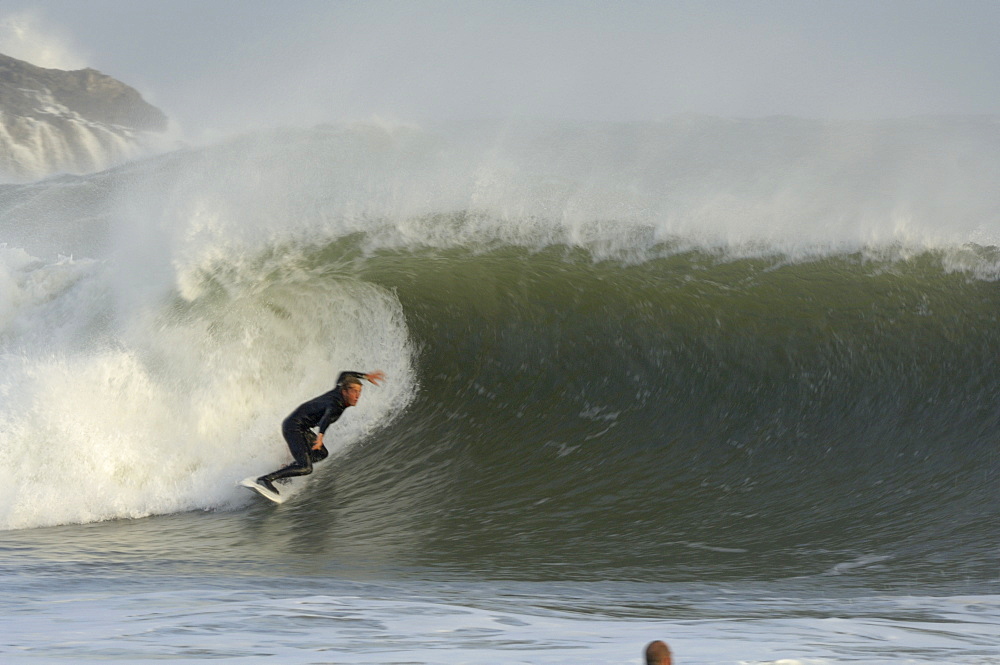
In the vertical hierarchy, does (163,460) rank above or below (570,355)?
below

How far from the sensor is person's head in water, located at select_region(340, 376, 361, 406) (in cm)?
697

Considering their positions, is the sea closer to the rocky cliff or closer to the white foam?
the white foam

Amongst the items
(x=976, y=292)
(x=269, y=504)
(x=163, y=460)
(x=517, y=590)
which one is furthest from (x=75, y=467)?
(x=976, y=292)

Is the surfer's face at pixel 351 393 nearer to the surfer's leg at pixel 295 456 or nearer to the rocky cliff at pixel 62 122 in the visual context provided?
the surfer's leg at pixel 295 456

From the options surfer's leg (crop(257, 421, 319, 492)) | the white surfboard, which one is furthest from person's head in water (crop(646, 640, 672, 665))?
the white surfboard

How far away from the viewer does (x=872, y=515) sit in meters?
6.11

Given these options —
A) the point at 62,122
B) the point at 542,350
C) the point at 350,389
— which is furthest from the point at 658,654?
the point at 62,122

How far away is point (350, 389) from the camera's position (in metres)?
6.99

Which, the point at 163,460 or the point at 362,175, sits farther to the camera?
the point at 362,175

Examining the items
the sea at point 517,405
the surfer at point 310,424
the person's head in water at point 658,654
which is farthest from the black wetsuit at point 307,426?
the person's head in water at point 658,654

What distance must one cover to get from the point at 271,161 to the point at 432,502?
182 inches

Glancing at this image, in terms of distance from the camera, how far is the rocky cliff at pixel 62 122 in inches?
3492

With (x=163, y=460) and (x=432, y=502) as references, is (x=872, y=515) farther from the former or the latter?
(x=163, y=460)

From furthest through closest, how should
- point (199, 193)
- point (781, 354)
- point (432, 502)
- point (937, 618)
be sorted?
1. point (199, 193)
2. point (781, 354)
3. point (432, 502)
4. point (937, 618)
